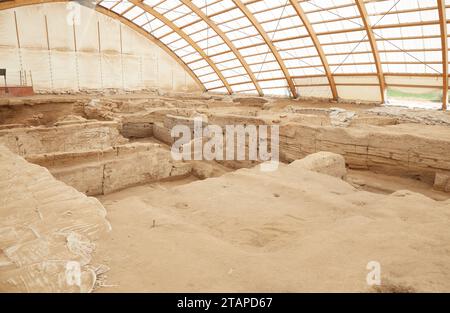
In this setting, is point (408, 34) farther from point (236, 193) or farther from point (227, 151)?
point (236, 193)

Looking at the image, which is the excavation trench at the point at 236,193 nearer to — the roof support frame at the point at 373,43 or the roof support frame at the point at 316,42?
the roof support frame at the point at 373,43

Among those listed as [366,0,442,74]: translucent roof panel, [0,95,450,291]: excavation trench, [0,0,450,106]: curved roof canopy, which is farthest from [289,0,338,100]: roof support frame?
[0,95,450,291]: excavation trench

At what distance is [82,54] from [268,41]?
1313 centimetres

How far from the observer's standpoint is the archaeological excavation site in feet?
8.10

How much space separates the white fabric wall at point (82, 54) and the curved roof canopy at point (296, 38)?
0.97 metres

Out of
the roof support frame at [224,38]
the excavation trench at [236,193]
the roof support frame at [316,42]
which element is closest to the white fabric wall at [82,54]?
the roof support frame at [224,38]

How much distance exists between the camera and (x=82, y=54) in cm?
2156

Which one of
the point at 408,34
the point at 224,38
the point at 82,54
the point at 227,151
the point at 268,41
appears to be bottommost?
the point at 227,151

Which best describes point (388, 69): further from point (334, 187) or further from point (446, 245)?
point (446, 245)

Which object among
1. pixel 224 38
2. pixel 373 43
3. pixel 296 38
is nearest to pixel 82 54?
pixel 224 38

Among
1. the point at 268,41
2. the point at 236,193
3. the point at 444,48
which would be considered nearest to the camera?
the point at 236,193

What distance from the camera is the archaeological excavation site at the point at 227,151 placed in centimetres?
247

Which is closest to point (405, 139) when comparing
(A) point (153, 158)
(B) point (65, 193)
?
(A) point (153, 158)

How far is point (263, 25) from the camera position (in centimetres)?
1739
